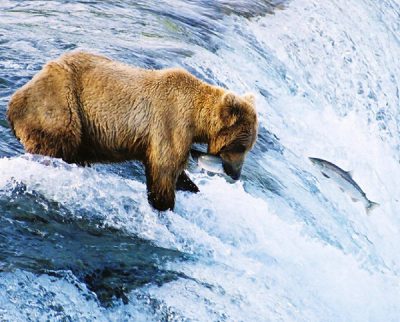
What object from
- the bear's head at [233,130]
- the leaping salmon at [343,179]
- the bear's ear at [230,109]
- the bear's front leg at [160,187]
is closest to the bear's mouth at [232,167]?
the bear's head at [233,130]

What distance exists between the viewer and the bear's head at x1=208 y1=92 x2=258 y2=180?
18.0ft

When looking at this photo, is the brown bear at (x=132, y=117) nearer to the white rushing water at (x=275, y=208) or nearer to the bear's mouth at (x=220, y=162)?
the bear's mouth at (x=220, y=162)

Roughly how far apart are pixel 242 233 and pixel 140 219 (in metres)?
0.89

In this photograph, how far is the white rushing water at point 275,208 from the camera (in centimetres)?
475

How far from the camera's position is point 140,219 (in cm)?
550

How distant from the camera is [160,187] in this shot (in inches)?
213

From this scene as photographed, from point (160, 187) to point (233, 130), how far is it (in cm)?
62

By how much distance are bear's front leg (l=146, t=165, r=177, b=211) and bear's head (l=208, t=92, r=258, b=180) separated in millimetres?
406

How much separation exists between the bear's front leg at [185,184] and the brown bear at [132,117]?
0.46m

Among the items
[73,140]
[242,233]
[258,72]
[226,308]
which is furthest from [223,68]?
[226,308]

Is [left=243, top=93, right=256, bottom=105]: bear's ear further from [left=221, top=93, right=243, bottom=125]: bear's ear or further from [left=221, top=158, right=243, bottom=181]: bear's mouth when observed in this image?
[left=221, top=158, right=243, bottom=181]: bear's mouth

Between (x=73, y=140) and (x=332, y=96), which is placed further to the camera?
(x=332, y=96)

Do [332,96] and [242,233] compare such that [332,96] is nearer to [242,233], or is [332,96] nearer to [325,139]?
[325,139]

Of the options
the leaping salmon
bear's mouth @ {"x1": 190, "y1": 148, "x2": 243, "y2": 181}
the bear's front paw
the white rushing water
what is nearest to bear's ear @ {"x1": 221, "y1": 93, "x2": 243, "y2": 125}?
bear's mouth @ {"x1": 190, "y1": 148, "x2": 243, "y2": 181}
